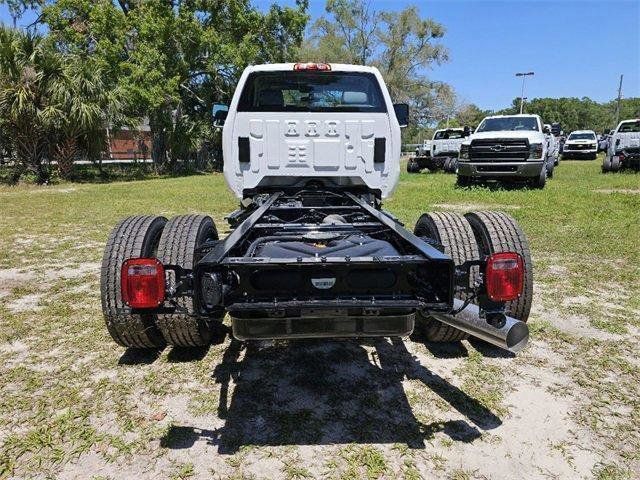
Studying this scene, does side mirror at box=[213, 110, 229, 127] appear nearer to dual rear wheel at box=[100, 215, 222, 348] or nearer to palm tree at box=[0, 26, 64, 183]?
dual rear wheel at box=[100, 215, 222, 348]

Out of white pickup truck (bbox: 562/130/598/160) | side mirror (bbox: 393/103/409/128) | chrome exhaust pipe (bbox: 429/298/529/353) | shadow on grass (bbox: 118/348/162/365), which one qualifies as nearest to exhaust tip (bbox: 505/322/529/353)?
chrome exhaust pipe (bbox: 429/298/529/353)

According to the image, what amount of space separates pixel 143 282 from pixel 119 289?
704mm

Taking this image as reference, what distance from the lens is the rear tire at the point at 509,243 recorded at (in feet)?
10.5

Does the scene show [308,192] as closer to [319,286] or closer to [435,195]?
[319,286]

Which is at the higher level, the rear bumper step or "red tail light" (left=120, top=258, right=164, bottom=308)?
"red tail light" (left=120, top=258, right=164, bottom=308)

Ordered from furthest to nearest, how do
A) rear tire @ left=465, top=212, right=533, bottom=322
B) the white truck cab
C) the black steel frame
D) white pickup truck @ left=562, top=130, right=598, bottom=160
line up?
white pickup truck @ left=562, top=130, right=598, bottom=160, the white truck cab, rear tire @ left=465, top=212, right=533, bottom=322, the black steel frame

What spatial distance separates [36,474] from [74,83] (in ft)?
59.8

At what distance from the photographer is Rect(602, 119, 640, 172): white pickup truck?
16.8 metres

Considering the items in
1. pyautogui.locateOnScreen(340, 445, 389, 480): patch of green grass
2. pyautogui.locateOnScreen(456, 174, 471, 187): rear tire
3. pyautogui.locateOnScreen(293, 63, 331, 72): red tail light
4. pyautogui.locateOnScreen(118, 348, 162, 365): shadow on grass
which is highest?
pyautogui.locateOnScreen(293, 63, 331, 72): red tail light

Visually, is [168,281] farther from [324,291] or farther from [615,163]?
[615,163]

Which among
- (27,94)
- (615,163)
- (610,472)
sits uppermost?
(27,94)

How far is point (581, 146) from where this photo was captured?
97.1 feet

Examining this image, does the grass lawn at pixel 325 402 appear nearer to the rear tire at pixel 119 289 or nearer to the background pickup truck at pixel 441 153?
the rear tire at pixel 119 289

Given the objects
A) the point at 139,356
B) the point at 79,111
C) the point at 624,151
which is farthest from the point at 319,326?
the point at 624,151
